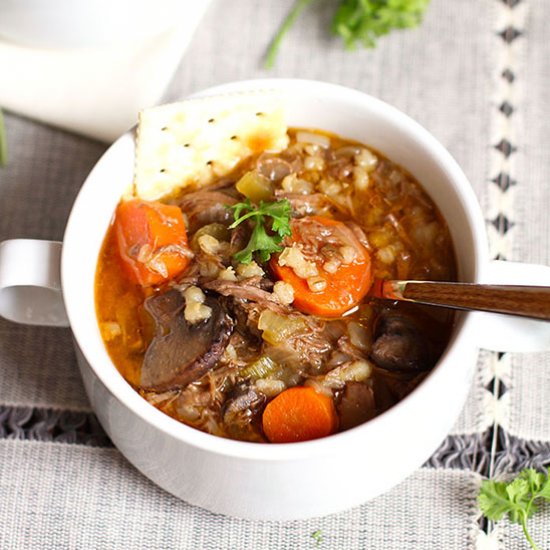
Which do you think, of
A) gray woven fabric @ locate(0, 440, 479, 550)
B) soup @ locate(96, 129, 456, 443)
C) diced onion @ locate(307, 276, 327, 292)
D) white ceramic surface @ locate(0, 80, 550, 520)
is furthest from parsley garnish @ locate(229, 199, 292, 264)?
gray woven fabric @ locate(0, 440, 479, 550)

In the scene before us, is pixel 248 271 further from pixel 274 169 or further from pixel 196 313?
pixel 274 169

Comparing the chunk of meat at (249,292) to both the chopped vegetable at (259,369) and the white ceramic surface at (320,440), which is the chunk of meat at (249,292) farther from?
the white ceramic surface at (320,440)

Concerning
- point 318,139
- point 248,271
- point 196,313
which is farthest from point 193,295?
point 318,139

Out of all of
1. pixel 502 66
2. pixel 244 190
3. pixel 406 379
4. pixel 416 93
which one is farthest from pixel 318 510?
pixel 502 66

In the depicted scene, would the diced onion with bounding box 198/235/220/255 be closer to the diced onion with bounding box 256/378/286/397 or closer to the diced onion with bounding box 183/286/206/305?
the diced onion with bounding box 183/286/206/305

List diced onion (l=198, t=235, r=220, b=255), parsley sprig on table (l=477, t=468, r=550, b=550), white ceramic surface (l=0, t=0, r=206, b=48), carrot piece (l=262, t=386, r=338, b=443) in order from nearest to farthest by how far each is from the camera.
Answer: carrot piece (l=262, t=386, r=338, b=443), diced onion (l=198, t=235, r=220, b=255), parsley sprig on table (l=477, t=468, r=550, b=550), white ceramic surface (l=0, t=0, r=206, b=48)
